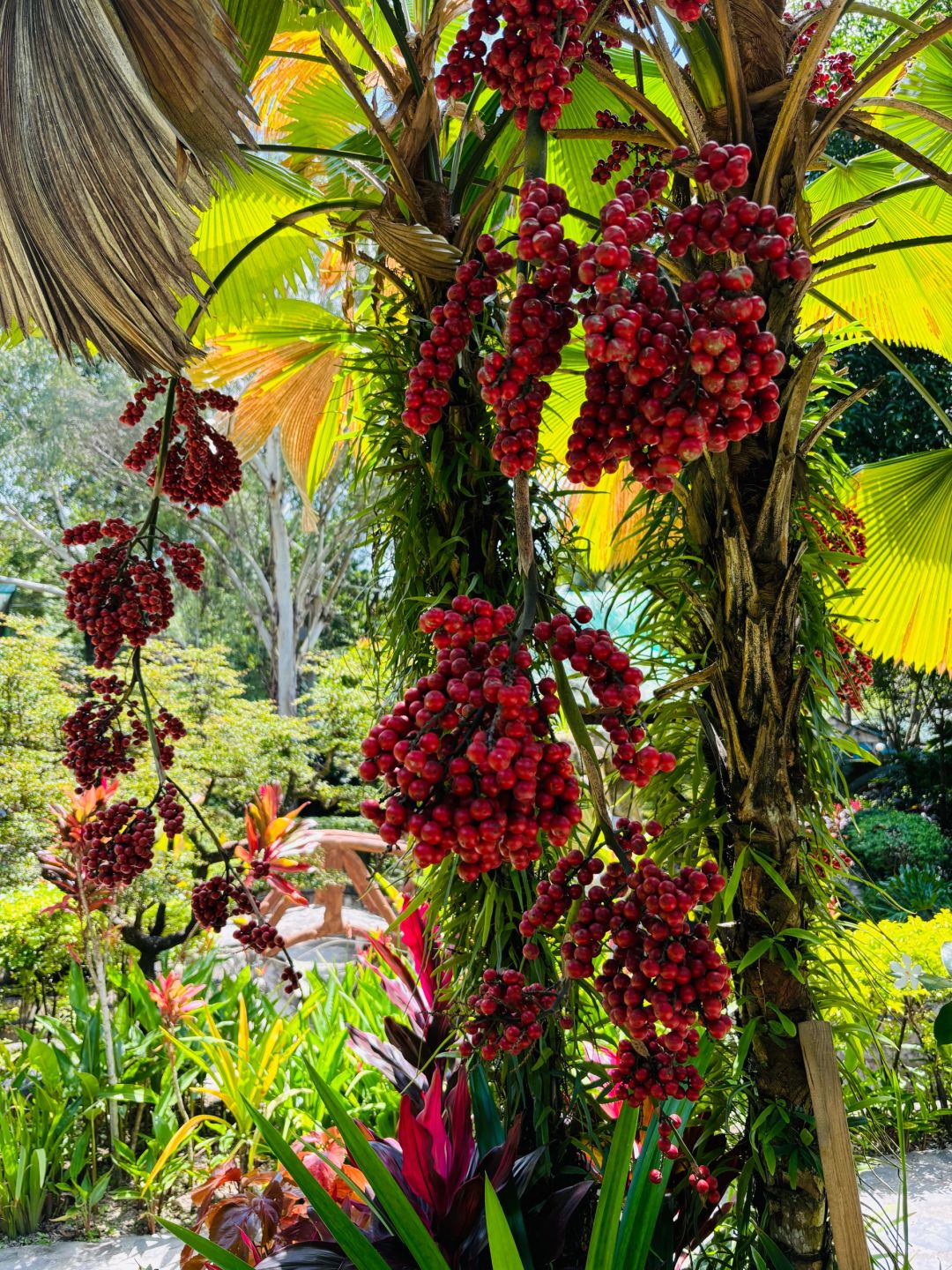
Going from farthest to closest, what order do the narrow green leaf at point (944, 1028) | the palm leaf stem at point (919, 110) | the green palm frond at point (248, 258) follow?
1. the green palm frond at point (248, 258)
2. the narrow green leaf at point (944, 1028)
3. the palm leaf stem at point (919, 110)

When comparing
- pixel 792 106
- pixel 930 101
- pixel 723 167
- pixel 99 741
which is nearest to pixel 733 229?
pixel 723 167

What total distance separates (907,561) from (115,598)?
2202 millimetres

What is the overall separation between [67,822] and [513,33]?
11.5 ft

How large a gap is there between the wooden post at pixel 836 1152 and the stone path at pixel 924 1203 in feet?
5.03

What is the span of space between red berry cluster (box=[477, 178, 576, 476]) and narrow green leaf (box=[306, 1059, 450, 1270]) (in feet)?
4.03

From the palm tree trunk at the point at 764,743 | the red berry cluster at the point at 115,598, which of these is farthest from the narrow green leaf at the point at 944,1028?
the red berry cluster at the point at 115,598

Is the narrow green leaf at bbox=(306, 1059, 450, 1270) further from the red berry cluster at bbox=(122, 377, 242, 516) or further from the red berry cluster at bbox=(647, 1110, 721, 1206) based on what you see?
the red berry cluster at bbox=(122, 377, 242, 516)

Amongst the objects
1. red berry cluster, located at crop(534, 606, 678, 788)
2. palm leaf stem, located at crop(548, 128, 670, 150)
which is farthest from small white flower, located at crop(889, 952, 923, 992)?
red berry cluster, located at crop(534, 606, 678, 788)

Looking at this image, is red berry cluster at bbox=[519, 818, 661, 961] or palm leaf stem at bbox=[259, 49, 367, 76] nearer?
red berry cluster at bbox=[519, 818, 661, 961]

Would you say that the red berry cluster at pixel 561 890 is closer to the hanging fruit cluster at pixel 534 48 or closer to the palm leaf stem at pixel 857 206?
the hanging fruit cluster at pixel 534 48

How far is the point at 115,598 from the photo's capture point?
138cm

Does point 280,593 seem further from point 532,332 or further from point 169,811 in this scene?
point 532,332

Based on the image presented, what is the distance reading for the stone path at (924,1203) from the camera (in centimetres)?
270

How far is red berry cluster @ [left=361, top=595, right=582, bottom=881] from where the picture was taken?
0.59 m
